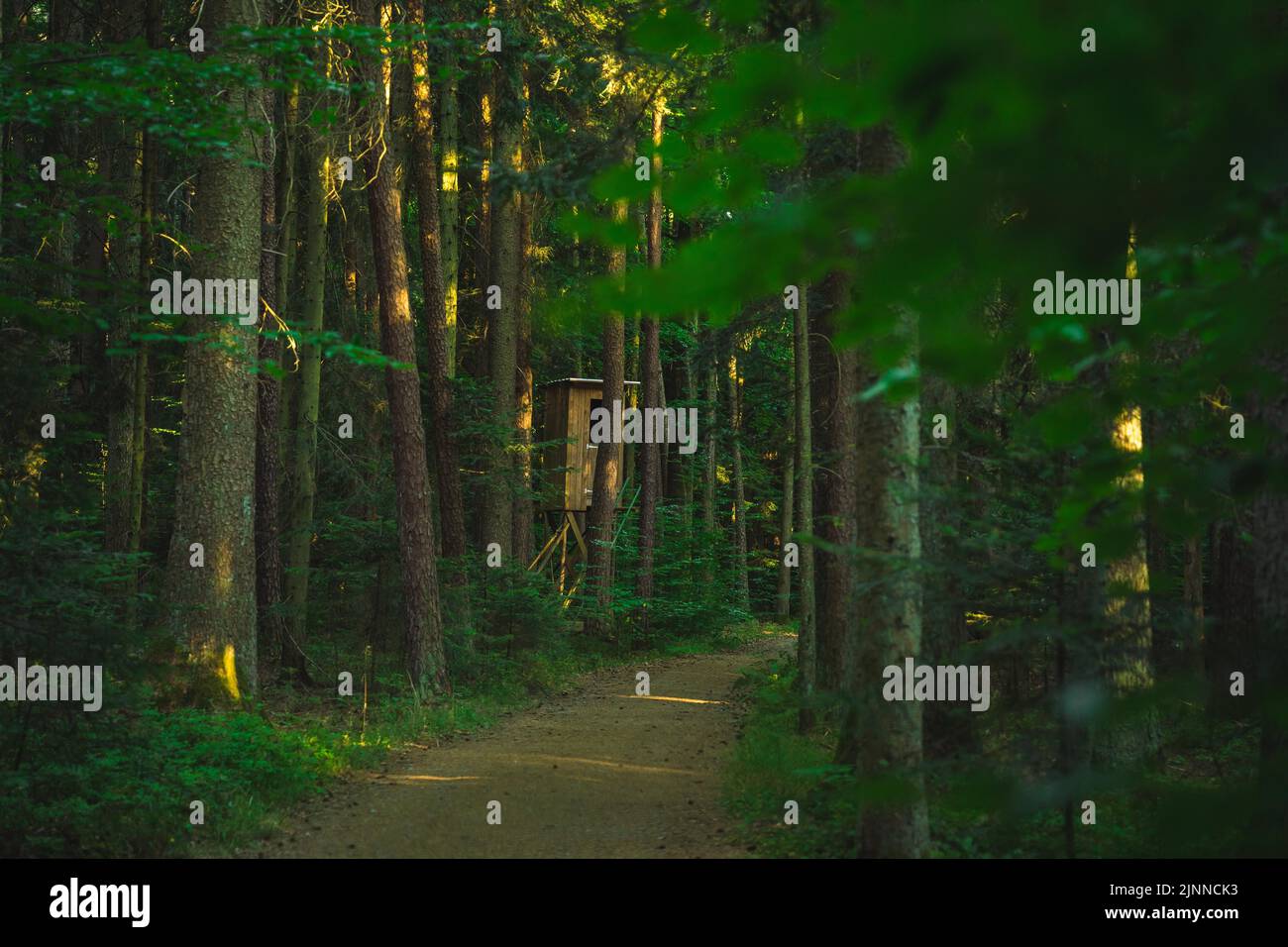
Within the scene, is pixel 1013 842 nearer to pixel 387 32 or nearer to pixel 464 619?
pixel 387 32

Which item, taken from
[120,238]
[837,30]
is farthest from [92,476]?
[837,30]

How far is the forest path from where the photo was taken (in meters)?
8.45

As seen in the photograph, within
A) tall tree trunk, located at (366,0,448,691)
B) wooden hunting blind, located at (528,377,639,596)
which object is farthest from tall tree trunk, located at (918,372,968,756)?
wooden hunting blind, located at (528,377,639,596)

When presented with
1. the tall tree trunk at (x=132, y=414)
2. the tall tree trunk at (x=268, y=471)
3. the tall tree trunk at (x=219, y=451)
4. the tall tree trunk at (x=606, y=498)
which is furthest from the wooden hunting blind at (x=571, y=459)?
the tall tree trunk at (x=219, y=451)

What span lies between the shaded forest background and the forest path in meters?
0.60

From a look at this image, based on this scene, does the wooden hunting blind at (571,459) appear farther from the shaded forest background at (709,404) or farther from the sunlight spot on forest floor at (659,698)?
the sunlight spot on forest floor at (659,698)

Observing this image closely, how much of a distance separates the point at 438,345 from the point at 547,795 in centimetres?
946

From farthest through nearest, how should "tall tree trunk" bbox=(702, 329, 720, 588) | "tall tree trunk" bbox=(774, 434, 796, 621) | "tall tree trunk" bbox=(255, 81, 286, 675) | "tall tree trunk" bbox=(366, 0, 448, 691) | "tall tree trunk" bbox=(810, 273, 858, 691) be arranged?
"tall tree trunk" bbox=(702, 329, 720, 588) → "tall tree trunk" bbox=(774, 434, 796, 621) → "tall tree trunk" bbox=(255, 81, 286, 675) → "tall tree trunk" bbox=(366, 0, 448, 691) → "tall tree trunk" bbox=(810, 273, 858, 691)

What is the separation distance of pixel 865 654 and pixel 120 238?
14740mm

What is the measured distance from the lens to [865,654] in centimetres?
694

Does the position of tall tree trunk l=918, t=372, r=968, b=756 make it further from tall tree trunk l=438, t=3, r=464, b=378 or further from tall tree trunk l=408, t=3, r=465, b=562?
tall tree trunk l=438, t=3, r=464, b=378

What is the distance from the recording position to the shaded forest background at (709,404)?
1.62m

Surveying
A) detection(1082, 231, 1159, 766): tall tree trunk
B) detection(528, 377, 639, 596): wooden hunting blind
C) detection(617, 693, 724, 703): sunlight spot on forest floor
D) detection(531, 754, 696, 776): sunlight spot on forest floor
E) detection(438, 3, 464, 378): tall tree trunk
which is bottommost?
detection(617, 693, 724, 703): sunlight spot on forest floor

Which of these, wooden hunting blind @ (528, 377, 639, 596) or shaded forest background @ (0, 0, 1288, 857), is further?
wooden hunting blind @ (528, 377, 639, 596)
